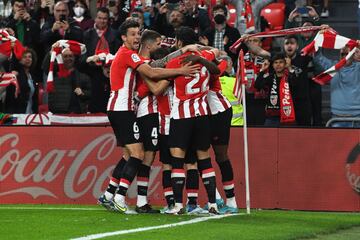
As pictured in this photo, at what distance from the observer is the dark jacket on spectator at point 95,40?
20047 millimetres

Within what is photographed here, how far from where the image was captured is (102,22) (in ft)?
66.3

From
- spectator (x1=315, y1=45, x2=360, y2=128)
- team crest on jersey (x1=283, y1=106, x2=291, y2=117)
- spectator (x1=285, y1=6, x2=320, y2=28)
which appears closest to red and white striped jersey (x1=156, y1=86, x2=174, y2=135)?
team crest on jersey (x1=283, y1=106, x2=291, y2=117)

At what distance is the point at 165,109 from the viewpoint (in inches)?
585

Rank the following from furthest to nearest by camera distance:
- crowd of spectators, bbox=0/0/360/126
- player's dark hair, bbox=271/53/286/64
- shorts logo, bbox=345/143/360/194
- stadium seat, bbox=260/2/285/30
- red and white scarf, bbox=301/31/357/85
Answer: stadium seat, bbox=260/2/285/30 → crowd of spectators, bbox=0/0/360/126 → player's dark hair, bbox=271/53/286/64 → red and white scarf, bbox=301/31/357/85 → shorts logo, bbox=345/143/360/194

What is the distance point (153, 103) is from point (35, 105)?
5301 mm

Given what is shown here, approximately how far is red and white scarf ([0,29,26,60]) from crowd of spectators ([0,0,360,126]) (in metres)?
0.16

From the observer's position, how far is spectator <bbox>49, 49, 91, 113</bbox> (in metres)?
19.2

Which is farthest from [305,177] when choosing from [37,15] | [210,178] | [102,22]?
[37,15]

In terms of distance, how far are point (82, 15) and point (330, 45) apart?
6301mm

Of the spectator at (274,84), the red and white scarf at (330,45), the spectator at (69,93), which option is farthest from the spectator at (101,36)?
the red and white scarf at (330,45)

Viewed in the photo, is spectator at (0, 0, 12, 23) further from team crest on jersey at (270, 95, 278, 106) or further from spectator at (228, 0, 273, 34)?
team crest on jersey at (270, 95, 278, 106)

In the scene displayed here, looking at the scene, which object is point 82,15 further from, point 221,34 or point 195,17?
point 221,34

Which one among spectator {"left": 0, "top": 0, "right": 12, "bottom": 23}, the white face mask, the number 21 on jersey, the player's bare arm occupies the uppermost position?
spectator {"left": 0, "top": 0, "right": 12, "bottom": 23}

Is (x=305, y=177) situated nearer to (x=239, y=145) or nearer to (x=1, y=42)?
(x=239, y=145)
